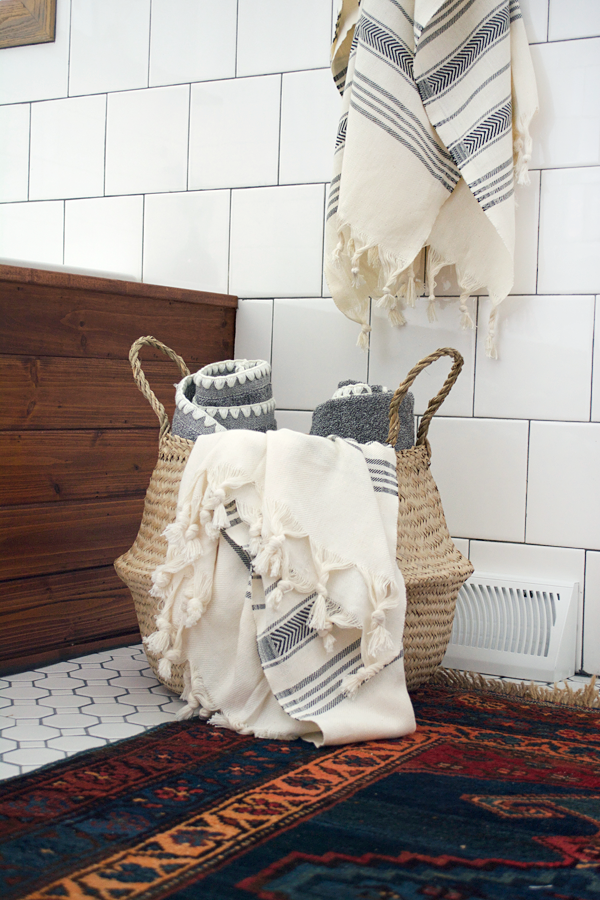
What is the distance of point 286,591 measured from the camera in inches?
43.1

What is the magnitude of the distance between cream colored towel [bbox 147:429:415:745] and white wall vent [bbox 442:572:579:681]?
444mm

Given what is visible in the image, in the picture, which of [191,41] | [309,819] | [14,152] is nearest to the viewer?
[309,819]

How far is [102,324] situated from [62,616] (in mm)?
498

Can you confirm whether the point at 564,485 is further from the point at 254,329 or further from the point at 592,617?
the point at 254,329

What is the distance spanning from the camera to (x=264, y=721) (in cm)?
113

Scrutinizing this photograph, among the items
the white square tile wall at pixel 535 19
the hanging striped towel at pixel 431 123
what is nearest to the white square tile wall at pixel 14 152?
the hanging striped towel at pixel 431 123

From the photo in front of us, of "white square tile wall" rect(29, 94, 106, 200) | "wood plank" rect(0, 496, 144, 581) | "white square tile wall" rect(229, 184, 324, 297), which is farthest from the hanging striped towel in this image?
"white square tile wall" rect(29, 94, 106, 200)

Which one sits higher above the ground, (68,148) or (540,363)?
(68,148)

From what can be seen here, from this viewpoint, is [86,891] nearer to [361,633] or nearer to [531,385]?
[361,633]

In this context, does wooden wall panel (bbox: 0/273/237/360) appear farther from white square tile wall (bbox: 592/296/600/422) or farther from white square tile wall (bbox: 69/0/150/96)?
white square tile wall (bbox: 592/296/600/422)

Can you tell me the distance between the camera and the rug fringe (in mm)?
1322

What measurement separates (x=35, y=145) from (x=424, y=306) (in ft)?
3.42

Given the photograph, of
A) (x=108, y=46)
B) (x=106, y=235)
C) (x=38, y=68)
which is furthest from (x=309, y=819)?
(x=38, y=68)

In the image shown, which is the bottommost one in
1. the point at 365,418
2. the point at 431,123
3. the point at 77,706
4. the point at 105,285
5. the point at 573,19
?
the point at 77,706
